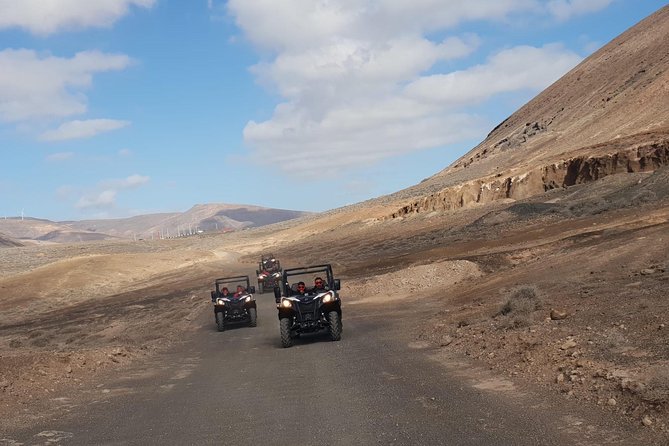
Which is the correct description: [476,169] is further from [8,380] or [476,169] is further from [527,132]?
[8,380]

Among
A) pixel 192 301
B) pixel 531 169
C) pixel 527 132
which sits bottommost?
pixel 192 301

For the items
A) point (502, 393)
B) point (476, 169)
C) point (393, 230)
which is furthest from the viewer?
point (476, 169)

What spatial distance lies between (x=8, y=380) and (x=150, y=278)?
162 feet

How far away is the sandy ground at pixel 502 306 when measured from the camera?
9.25 meters

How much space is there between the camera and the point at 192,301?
33.5 m

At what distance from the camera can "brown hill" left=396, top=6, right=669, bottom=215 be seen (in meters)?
47.3

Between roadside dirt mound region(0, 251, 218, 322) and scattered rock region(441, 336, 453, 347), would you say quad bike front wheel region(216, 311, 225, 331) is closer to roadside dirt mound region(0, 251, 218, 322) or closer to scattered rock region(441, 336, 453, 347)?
scattered rock region(441, 336, 453, 347)

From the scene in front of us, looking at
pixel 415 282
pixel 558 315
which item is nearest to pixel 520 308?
pixel 558 315

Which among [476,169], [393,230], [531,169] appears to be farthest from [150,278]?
[476,169]

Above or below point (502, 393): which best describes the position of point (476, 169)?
above

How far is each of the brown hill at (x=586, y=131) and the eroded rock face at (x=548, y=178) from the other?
7 cm

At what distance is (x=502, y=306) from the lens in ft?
49.4

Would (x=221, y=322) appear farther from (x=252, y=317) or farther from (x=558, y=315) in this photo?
(x=558, y=315)

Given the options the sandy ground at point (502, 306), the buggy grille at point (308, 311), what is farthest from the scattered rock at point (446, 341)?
the buggy grille at point (308, 311)
